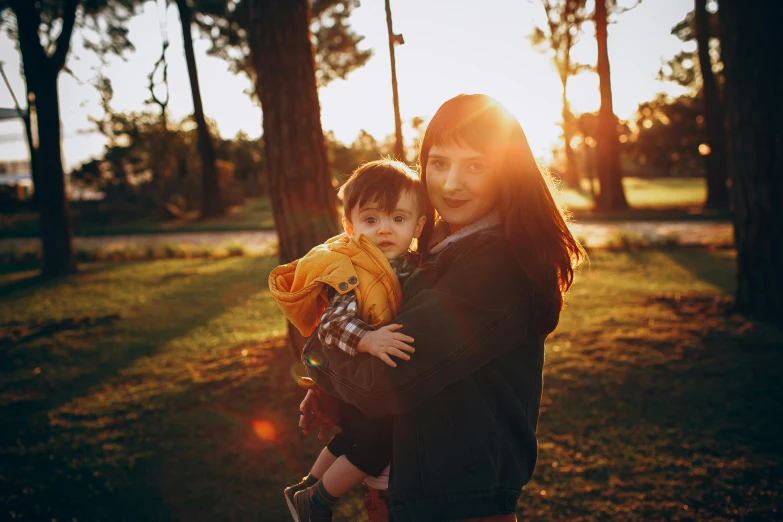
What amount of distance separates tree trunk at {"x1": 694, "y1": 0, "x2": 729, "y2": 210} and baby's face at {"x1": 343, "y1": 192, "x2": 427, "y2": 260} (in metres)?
19.8

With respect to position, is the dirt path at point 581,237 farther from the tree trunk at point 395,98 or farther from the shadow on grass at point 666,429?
the tree trunk at point 395,98

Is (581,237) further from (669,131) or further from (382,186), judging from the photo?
(669,131)

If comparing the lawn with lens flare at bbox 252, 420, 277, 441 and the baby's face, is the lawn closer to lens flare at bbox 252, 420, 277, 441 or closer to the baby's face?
lens flare at bbox 252, 420, 277, 441

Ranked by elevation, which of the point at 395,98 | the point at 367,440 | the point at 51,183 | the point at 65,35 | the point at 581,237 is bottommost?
the point at 581,237

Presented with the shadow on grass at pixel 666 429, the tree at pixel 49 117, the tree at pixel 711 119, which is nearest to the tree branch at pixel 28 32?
the tree at pixel 49 117

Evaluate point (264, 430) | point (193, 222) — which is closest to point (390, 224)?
point (264, 430)

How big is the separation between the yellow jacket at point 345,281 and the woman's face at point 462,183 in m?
0.27

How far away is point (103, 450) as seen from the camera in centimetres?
391

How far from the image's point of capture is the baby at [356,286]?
1692mm

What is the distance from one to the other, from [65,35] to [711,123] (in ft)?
63.1

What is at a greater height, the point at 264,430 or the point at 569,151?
the point at 569,151

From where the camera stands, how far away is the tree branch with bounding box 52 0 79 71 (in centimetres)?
1012

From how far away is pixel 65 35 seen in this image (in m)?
10.2

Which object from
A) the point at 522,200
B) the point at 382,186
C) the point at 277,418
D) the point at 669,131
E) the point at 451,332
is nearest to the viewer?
the point at 451,332
